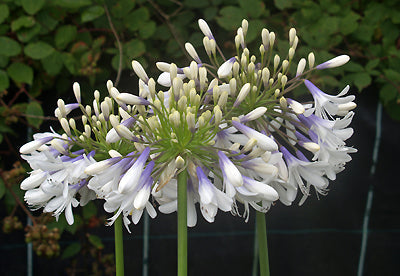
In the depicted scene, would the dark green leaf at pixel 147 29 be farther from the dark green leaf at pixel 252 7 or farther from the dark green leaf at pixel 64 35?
the dark green leaf at pixel 252 7

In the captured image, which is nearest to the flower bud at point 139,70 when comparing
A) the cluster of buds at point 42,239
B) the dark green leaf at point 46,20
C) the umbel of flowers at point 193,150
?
the umbel of flowers at point 193,150

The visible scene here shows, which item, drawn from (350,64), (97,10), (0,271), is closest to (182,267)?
(97,10)

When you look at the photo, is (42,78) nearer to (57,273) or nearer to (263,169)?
(57,273)

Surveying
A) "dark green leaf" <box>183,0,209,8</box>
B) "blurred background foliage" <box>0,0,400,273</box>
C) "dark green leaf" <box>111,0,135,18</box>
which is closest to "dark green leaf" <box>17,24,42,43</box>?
"blurred background foliage" <box>0,0,400,273</box>

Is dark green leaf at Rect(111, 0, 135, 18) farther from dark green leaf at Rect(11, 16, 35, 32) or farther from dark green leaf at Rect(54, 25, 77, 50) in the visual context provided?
dark green leaf at Rect(11, 16, 35, 32)

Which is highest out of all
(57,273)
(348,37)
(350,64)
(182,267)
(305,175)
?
(348,37)

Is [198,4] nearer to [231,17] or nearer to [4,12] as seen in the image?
[231,17]
